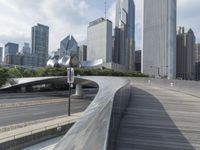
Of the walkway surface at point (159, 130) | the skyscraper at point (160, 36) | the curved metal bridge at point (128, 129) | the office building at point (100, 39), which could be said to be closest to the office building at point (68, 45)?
the skyscraper at point (160, 36)

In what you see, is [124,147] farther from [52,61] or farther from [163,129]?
[52,61]

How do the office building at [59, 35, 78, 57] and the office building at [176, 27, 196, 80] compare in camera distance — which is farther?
the office building at [176, 27, 196, 80]

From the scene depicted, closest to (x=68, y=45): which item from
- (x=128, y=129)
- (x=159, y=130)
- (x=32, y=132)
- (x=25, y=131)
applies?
(x=25, y=131)

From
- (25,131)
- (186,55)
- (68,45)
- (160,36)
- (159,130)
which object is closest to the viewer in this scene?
(159,130)

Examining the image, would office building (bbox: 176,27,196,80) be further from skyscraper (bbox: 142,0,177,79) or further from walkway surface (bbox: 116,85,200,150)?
walkway surface (bbox: 116,85,200,150)

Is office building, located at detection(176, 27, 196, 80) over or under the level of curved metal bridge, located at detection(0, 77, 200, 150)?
over

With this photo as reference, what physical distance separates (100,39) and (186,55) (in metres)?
47.3

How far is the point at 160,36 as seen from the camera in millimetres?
139000

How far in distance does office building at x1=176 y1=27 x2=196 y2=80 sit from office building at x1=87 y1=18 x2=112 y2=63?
3862 cm

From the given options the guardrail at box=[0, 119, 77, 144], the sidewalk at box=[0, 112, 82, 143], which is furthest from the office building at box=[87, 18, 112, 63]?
the sidewalk at box=[0, 112, 82, 143]

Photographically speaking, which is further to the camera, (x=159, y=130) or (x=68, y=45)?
(x=68, y=45)

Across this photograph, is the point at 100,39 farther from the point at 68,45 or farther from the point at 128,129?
the point at 128,129

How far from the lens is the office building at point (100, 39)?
18562 centimetres

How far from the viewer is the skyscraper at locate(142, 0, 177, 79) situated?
451 ft
